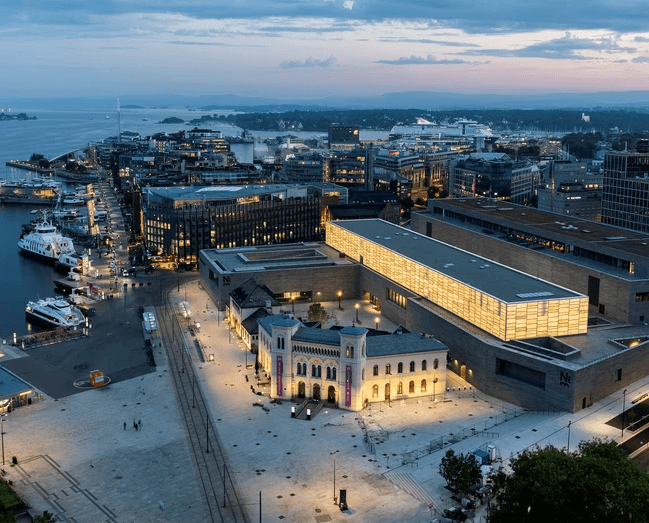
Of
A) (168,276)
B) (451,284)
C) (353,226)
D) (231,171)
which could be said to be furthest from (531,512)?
(231,171)

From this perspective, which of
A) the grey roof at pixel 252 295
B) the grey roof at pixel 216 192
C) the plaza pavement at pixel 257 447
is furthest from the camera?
the grey roof at pixel 216 192

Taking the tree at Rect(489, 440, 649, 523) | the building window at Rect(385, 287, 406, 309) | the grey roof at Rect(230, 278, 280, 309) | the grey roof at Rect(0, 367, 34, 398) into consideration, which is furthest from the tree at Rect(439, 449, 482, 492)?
the grey roof at Rect(230, 278, 280, 309)

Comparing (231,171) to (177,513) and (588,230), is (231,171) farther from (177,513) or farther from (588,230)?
(177,513)

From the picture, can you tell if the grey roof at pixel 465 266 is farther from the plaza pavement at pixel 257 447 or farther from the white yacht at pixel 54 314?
the white yacht at pixel 54 314

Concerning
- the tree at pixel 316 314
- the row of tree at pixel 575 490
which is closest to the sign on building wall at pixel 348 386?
the row of tree at pixel 575 490

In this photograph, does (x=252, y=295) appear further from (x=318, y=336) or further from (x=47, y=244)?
(x=47, y=244)

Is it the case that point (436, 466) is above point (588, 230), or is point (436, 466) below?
below

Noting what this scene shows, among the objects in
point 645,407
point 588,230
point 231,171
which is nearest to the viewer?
point 645,407
